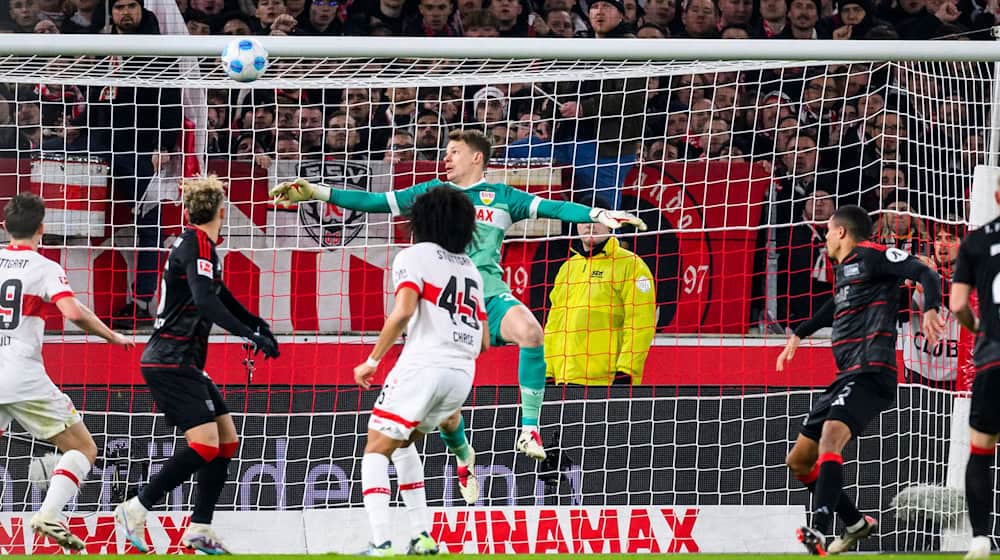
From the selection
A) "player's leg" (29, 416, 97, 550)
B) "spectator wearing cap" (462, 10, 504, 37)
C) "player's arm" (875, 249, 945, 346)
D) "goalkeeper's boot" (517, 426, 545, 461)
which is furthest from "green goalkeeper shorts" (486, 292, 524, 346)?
"spectator wearing cap" (462, 10, 504, 37)

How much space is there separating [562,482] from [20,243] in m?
3.66

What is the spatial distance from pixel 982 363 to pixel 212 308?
153 inches

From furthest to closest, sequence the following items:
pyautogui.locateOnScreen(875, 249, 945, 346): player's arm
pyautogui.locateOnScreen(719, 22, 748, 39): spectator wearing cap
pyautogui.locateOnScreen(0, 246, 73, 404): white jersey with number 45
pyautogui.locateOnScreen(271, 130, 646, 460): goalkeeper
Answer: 1. pyautogui.locateOnScreen(719, 22, 748, 39): spectator wearing cap
2. pyautogui.locateOnScreen(271, 130, 646, 460): goalkeeper
3. pyautogui.locateOnScreen(0, 246, 73, 404): white jersey with number 45
4. pyautogui.locateOnScreen(875, 249, 945, 346): player's arm

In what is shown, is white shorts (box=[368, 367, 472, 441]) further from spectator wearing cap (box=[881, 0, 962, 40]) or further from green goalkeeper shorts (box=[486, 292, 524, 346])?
spectator wearing cap (box=[881, 0, 962, 40])

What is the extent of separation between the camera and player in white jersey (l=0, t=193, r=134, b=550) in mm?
7613

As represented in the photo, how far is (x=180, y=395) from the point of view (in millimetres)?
7535

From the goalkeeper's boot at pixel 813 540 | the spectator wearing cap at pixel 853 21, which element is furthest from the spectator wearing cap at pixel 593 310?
the spectator wearing cap at pixel 853 21

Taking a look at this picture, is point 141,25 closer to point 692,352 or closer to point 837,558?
point 692,352

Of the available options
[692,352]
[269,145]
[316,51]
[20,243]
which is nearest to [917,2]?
[692,352]

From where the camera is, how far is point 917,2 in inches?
528

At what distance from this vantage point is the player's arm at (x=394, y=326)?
250 inches

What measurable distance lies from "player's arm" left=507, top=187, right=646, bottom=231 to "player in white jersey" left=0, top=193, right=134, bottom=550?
247cm

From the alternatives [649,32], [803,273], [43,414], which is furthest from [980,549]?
[649,32]

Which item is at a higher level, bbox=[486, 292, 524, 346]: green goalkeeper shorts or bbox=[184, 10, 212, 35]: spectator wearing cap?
bbox=[184, 10, 212, 35]: spectator wearing cap
